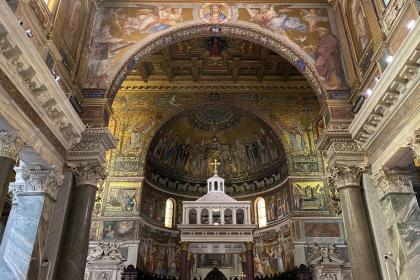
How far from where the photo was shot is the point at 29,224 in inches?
343

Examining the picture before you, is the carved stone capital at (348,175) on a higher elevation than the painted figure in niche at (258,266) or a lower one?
higher

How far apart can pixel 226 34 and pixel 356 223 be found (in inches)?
291

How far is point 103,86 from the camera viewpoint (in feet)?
38.2

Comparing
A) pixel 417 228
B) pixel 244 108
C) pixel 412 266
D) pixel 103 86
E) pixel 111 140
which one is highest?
pixel 244 108

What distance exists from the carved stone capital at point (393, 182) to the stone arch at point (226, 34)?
126 inches

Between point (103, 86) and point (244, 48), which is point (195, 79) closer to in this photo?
point (244, 48)

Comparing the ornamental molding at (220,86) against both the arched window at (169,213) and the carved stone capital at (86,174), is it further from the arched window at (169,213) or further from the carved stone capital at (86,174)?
the carved stone capital at (86,174)

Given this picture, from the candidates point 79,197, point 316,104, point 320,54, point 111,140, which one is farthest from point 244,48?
point 79,197

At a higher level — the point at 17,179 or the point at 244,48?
the point at 244,48

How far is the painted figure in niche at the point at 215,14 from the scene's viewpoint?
42.9 ft

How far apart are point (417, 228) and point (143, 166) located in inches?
501

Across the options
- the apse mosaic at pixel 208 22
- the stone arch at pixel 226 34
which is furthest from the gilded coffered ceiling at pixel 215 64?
the stone arch at pixel 226 34

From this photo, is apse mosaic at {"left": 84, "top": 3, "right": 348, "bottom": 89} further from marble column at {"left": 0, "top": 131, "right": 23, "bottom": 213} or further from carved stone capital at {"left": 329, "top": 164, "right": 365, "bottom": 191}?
marble column at {"left": 0, "top": 131, "right": 23, "bottom": 213}

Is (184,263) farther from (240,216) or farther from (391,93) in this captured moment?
(391,93)
